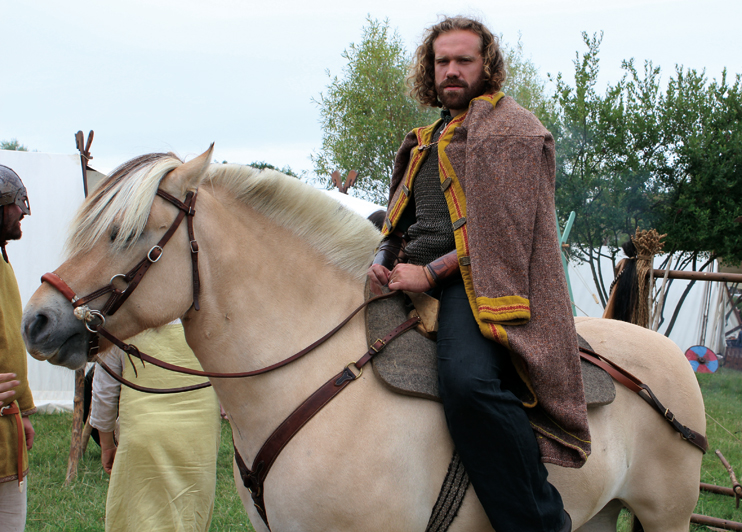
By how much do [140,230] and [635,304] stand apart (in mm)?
4191

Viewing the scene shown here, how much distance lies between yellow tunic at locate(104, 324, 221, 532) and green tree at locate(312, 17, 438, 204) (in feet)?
58.9

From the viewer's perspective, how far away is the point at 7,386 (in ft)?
8.14

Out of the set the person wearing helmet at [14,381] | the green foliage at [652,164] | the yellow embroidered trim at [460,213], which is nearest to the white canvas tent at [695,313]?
the green foliage at [652,164]

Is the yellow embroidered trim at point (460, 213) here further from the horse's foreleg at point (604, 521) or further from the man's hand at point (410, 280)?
the horse's foreleg at point (604, 521)

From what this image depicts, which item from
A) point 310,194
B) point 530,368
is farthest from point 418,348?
point 310,194

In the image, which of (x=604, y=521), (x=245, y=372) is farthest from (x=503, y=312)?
(x=604, y=521)


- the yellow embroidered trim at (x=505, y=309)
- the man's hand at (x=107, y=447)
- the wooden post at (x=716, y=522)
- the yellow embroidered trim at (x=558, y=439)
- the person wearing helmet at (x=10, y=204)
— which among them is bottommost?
the wooden post at (x=716, y=522)

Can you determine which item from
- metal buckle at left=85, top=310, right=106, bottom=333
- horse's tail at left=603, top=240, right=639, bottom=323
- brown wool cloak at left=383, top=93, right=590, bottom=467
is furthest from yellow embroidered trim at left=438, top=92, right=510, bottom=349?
horse's tail at left=603, top=240, right=639, bottom=323

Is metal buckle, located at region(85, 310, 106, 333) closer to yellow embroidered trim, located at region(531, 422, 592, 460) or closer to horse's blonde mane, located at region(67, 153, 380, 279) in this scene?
horse's blonde mane, located at region(67, 153, 380, 279)

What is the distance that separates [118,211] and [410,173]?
1251 mm

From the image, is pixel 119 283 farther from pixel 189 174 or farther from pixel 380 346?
pixel 380 346

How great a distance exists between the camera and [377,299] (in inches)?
85.0

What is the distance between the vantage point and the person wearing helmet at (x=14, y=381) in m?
2.60

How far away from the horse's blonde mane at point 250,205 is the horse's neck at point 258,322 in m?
0.10
